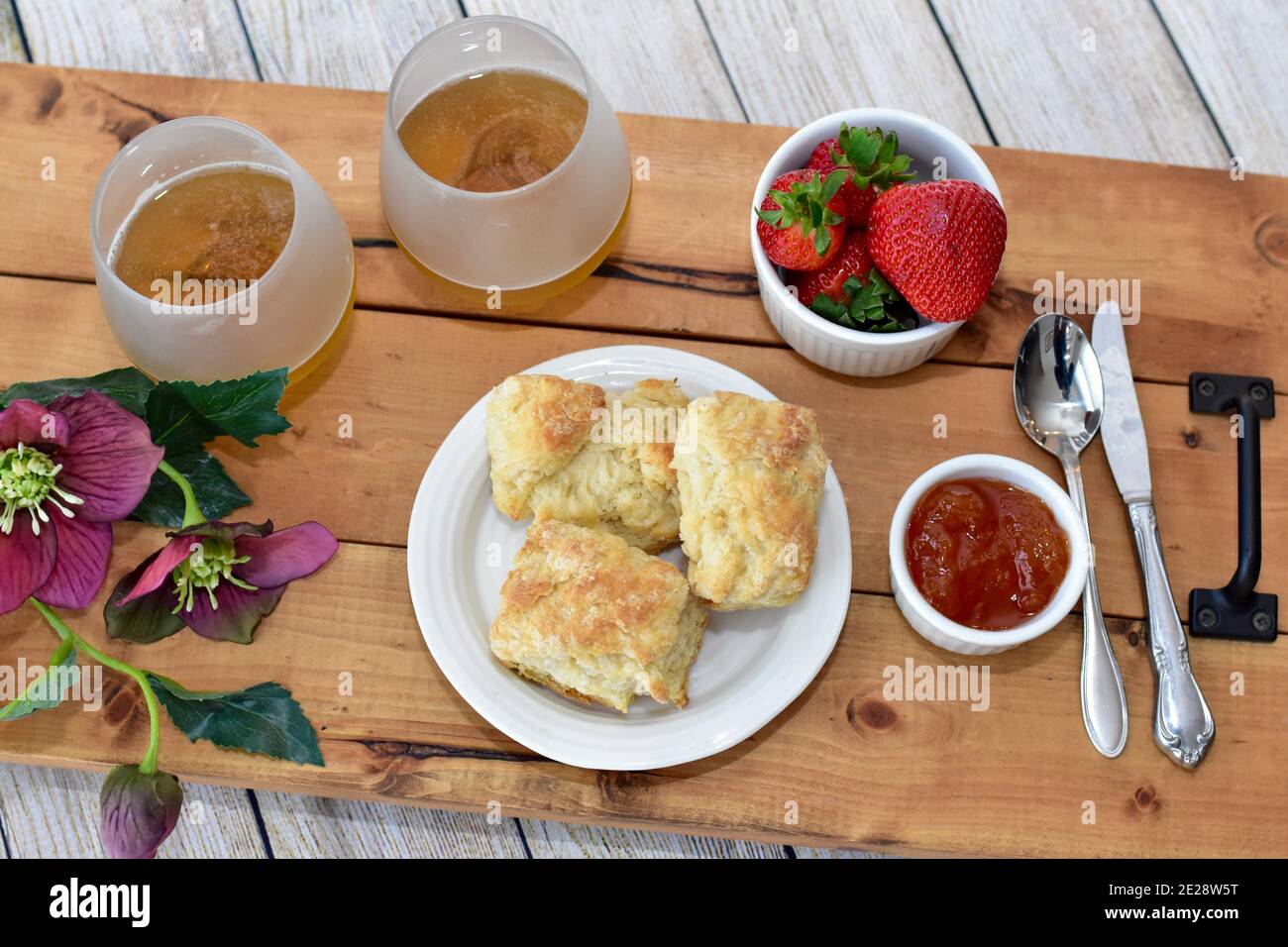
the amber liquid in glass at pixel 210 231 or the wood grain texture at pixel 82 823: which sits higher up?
the amber liquid in glass at pixel 210 231

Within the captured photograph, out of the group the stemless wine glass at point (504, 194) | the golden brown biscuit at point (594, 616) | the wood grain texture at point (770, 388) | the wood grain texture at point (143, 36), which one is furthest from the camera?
the wood grain texture at point (143, 36)

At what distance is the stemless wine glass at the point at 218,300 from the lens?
143 cm

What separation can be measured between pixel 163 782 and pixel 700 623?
0.71 m

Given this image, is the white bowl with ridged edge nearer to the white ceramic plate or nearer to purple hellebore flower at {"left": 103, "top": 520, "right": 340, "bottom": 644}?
the white ceramic plate

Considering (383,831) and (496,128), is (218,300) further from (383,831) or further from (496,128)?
(383,831)

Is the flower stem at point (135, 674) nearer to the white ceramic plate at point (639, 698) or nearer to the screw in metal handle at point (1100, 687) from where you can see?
the white ceramic plate at point (639, 698)

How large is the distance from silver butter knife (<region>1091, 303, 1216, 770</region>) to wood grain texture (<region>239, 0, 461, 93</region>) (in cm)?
135

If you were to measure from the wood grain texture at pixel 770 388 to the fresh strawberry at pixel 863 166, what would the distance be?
0.25 m

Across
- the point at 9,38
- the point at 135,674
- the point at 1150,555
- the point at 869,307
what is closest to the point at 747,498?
the point at 869,307

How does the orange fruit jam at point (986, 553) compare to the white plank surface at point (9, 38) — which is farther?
the white plank surface at point (9, 38)

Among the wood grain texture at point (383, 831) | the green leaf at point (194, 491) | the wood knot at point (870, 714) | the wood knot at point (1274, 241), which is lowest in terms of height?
the wood grain texture at point (383, 831)

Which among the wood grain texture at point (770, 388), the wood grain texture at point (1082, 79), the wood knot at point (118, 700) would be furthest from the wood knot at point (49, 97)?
the wood grain texture at point (1082, 79)

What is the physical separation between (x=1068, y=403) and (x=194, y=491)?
1218 mm

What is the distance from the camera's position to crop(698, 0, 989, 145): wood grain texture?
7.12 feet
